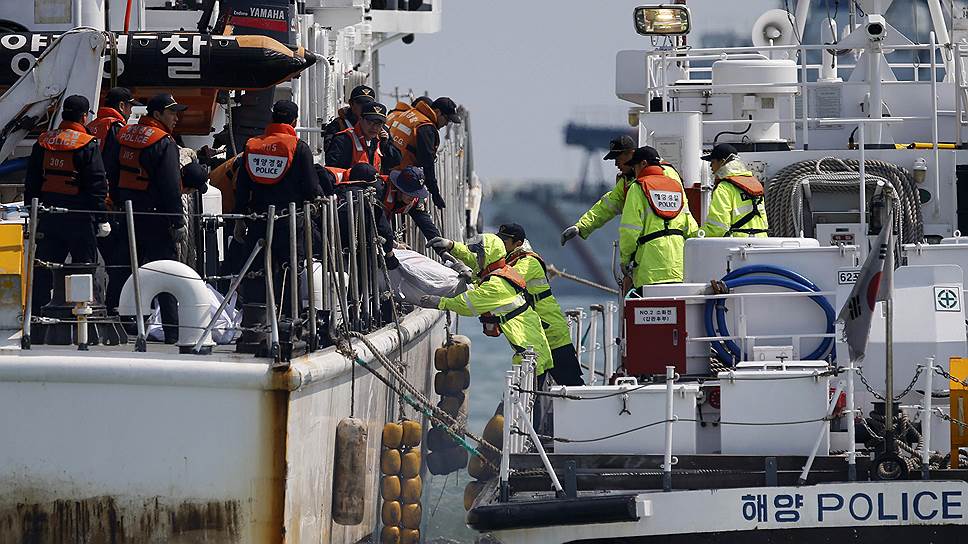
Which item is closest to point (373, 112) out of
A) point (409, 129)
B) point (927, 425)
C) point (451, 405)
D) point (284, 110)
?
point (409, 129)

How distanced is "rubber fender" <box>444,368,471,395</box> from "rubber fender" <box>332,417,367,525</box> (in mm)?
4469

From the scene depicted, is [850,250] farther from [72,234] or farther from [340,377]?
[72,234]

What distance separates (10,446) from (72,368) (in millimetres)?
547

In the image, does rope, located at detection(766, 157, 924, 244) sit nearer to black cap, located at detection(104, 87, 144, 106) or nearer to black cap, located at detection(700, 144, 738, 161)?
black cap, located at detection(700, 144, 738, 161)

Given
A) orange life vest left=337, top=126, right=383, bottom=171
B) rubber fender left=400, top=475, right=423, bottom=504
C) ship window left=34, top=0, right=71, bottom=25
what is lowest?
rubber fender left=400, top=475, right=423, bottom=504

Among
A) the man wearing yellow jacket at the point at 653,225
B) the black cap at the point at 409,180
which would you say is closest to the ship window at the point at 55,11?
the black cap at the point at 409,180

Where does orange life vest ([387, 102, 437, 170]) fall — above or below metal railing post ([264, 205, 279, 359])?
above

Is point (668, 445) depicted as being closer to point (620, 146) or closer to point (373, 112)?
point (620, 146)

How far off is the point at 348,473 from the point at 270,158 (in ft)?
6.18

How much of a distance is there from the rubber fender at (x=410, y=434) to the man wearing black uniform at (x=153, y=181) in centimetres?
214

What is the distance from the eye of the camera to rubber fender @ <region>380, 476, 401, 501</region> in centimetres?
1106

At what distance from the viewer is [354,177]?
37.3 ft

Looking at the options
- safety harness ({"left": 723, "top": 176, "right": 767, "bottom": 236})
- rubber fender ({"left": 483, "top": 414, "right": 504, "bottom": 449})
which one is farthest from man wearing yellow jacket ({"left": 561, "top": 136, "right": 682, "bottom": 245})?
rubber fender ({"left": 483, "top": 414, "right": 504, "bottom": 449})

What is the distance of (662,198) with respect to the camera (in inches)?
418
